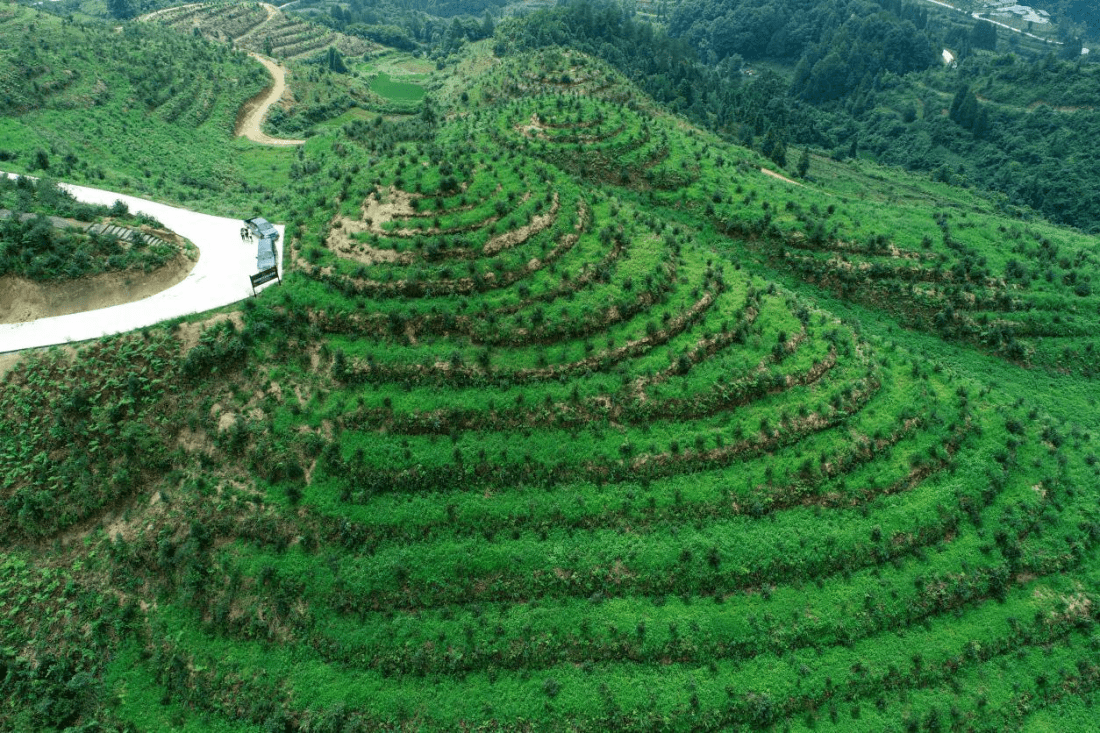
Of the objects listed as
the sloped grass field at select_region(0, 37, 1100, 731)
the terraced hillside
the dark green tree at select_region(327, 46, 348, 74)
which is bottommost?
the sloped grass field at select_region(0, 37, 1100, 731)

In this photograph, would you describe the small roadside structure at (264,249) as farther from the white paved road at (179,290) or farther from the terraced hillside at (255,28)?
the terraced hillside at (255,28)

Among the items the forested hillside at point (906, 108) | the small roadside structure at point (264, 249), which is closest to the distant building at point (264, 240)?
the small roadside structure at point (264, 249)

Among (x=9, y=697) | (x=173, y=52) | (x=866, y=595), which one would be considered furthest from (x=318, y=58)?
(x=866, y=595)

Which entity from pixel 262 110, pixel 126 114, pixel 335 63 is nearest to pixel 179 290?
pixel 126 114

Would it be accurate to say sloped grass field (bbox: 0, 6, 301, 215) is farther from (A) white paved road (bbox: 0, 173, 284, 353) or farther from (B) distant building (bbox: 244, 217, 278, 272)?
(B) distant building (bbox: 244, 217, 278, 272)

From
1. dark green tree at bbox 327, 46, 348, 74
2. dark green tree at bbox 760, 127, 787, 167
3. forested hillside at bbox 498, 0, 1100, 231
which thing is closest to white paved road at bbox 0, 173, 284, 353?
forested hillside at bbox 498, 0, 1100, 231

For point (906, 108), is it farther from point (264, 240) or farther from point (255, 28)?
point (255, 28)

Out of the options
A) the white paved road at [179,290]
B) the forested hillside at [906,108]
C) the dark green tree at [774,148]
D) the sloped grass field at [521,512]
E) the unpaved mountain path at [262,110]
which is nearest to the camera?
the sloped grass field at [521,512]
